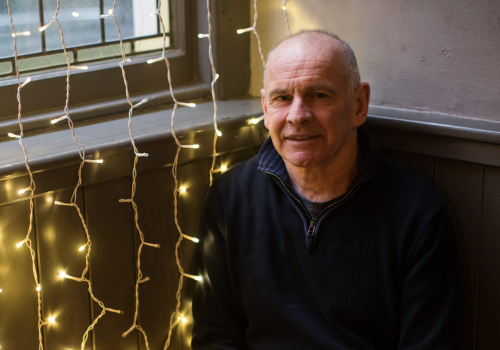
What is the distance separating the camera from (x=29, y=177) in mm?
1161

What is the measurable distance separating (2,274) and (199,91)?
2.55 ft

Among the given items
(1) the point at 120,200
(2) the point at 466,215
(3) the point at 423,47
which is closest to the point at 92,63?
(1) the point at 120,200

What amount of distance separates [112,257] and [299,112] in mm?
567

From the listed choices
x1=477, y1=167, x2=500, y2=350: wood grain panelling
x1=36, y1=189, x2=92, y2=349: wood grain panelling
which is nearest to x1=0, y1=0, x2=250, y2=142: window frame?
x1=36, y1=189, x2=92, y2=349: wood grain panelling

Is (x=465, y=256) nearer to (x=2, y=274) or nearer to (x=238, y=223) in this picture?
(x=238, y=223)

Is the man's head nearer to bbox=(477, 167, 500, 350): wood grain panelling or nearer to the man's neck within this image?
the man's neck

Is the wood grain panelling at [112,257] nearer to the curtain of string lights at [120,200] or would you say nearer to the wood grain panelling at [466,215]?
the curtain of string lights at [120,200]

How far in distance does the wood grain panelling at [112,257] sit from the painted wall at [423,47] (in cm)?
70

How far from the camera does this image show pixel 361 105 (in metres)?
1.34

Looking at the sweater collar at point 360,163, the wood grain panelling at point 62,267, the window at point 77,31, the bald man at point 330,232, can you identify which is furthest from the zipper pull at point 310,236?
the window at point 77,31

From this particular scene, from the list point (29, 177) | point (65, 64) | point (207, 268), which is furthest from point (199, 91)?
point (29, 177)

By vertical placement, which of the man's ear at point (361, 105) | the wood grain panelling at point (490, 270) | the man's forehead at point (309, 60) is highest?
the man's forehead at point (309, 60)

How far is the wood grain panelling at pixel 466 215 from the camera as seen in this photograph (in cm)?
132

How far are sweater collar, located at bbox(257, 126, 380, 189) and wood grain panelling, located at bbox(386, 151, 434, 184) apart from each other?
124mm
